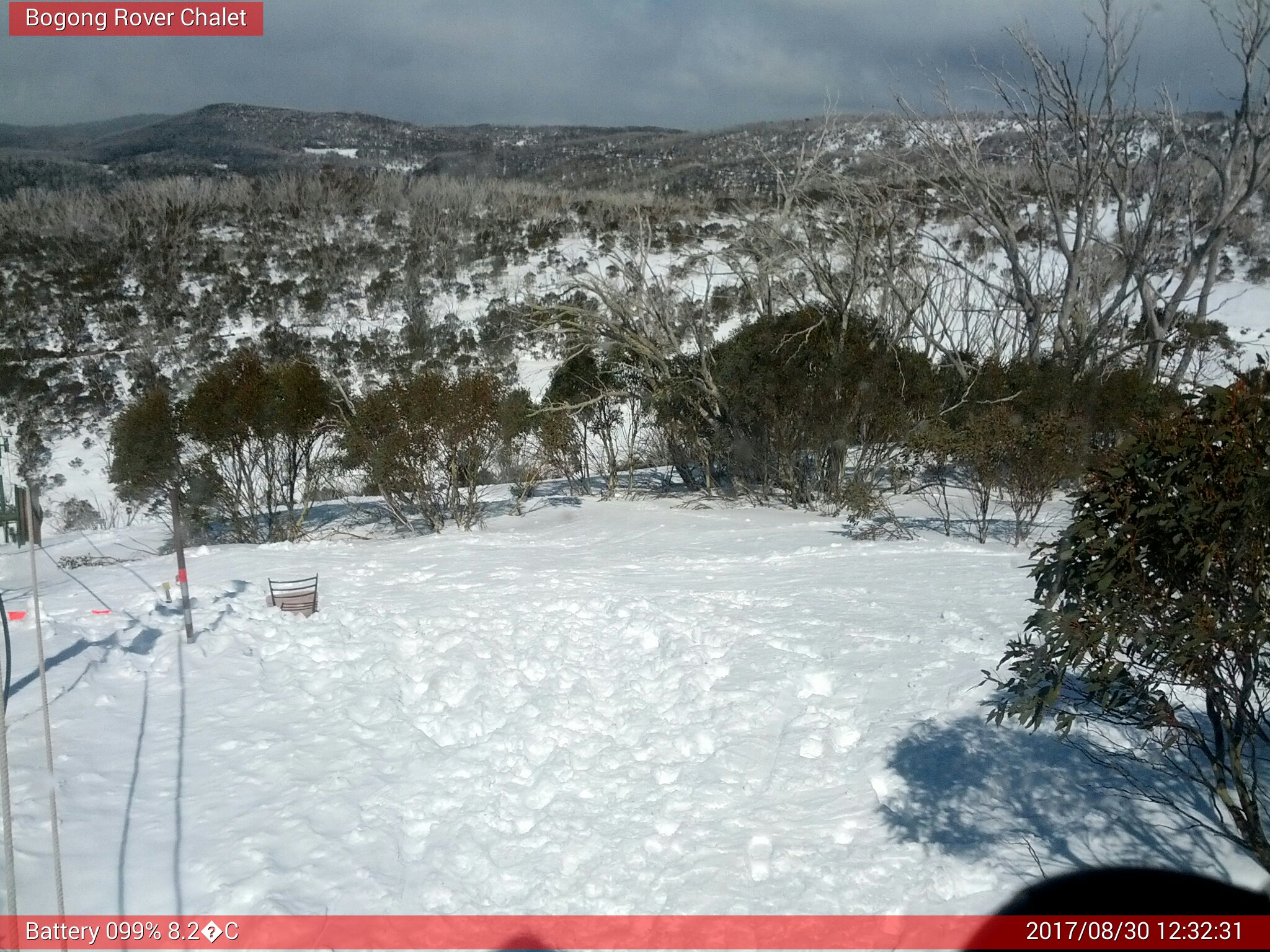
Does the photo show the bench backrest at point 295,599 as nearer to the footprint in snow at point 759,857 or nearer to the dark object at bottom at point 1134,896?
the footprint in snow at point 759,857

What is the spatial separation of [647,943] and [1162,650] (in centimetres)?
238

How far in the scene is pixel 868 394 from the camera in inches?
506

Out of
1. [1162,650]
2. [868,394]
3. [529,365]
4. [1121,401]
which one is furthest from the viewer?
[529,365]

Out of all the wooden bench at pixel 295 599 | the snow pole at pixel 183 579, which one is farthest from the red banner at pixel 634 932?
the wooden bench at pixel 295 599

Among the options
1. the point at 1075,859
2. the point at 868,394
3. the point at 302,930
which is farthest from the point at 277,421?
the point at 1075,859

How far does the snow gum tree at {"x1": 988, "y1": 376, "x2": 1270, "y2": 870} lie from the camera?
2.94 metres

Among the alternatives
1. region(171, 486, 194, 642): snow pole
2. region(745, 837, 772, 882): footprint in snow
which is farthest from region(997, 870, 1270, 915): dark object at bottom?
region(171, 486, 194, 642): snow pole

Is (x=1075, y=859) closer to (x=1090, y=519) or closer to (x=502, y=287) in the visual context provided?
(x=1090, y=519)

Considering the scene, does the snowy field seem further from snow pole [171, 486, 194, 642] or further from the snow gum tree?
the snow gum tree

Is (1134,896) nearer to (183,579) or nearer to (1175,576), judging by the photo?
(1175,576)

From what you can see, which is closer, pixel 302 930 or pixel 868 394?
pixel 302 930

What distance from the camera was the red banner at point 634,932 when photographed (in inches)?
129

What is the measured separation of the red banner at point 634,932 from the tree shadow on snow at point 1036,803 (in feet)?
1.71

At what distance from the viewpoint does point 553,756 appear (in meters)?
5.62
